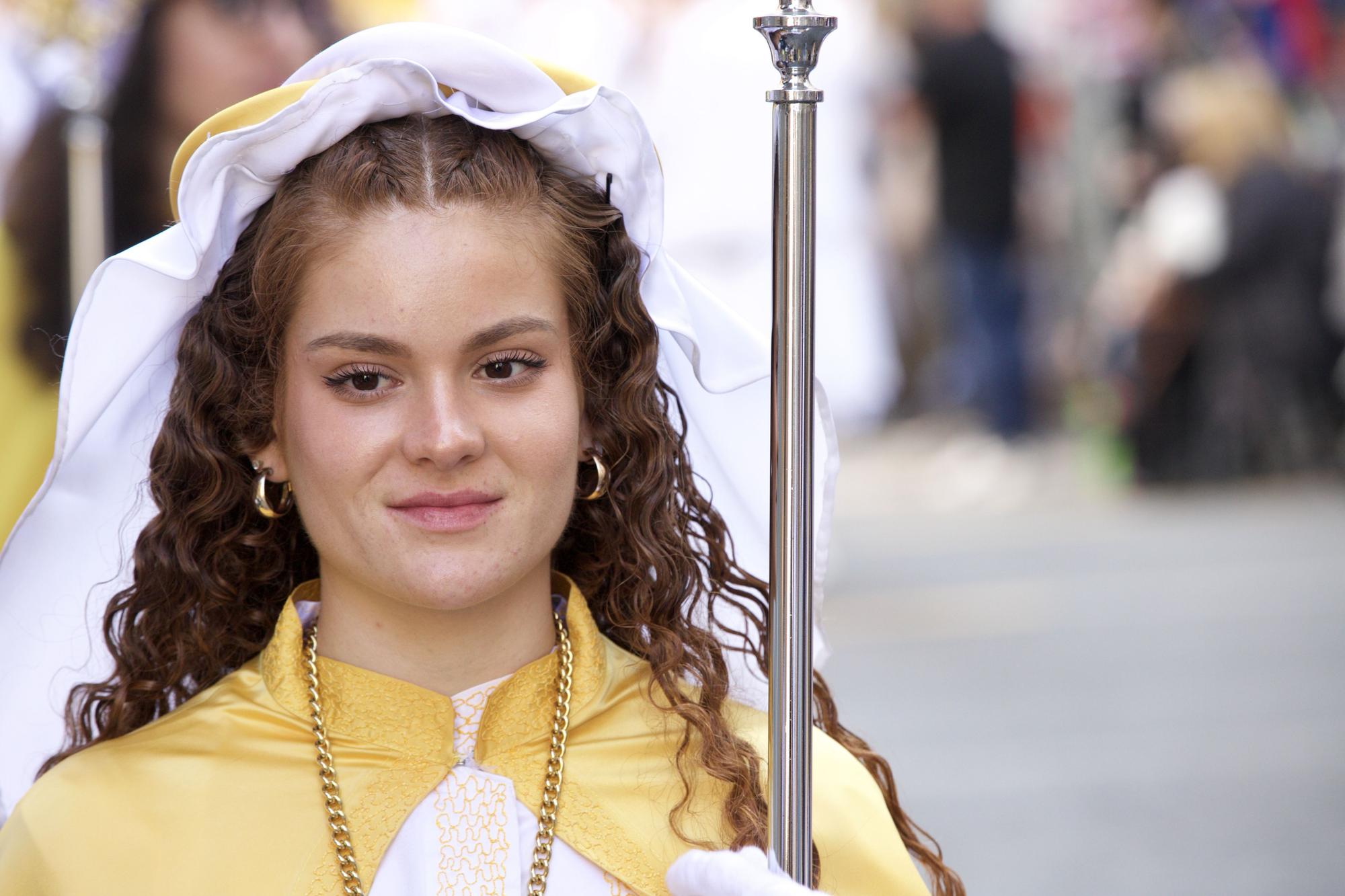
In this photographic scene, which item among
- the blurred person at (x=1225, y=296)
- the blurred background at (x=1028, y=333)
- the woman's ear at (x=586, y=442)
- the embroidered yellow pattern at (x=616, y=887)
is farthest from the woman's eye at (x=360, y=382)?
the blurred person at (x=1225, y=296)

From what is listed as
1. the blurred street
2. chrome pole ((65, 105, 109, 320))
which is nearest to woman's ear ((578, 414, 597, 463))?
chrome pole ((65, 105, 109, 320))

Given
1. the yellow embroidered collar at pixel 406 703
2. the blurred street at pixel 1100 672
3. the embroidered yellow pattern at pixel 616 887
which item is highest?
the yellow embroidered collar at pixel 406 703

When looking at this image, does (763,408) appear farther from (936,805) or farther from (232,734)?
(936,805)

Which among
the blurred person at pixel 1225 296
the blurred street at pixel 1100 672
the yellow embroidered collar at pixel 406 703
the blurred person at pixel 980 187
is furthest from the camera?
the blurred person at pixel 980 187

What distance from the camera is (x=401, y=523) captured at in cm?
188

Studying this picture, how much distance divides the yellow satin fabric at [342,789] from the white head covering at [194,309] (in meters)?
0.20

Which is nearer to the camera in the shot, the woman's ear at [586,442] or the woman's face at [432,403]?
the woman's face at [432,403]

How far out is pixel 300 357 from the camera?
1923 millimetres

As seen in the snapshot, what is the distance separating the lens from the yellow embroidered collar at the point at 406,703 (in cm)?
197

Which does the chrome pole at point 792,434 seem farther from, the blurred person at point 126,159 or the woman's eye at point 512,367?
the blurred person at point 126,159

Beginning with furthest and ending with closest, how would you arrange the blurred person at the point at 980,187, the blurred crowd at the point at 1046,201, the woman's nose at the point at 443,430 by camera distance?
1. the blurred person at the point at 980,187
2. the blurred crowd at the point at 1046,201
3. the woman's nose at the point at 443,430

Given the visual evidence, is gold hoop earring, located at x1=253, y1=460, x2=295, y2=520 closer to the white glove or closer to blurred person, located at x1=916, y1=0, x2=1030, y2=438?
the white glove

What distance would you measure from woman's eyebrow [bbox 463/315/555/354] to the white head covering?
0.54 ft

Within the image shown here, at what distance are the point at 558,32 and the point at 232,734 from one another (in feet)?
14.9
